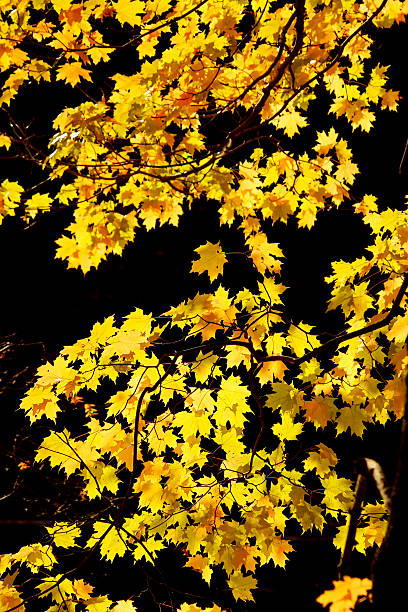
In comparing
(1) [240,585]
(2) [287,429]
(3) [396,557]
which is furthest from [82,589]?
(3) [396,557]

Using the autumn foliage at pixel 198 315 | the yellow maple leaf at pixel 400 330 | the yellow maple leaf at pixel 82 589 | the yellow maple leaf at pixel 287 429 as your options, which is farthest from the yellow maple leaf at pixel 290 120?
the yellow maple leaf at pixel 82 589

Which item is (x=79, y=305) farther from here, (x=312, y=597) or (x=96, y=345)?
(x=312, y=597)

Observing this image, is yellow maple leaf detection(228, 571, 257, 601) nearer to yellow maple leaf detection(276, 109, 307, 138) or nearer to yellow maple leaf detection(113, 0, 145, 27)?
yellow maple leaf detection(276, 109, 307, 138)

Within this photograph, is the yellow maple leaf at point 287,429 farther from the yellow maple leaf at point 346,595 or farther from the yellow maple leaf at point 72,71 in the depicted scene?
the yellow maple leaf at point 72,71

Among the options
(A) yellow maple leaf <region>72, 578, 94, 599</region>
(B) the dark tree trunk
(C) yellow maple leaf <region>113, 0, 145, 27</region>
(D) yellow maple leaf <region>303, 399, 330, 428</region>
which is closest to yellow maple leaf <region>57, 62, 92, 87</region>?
(C) yellow maple leaf <region>113, 0, 145, 27</region>

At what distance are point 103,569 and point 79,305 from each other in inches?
129

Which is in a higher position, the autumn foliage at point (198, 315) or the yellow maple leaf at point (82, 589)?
the autumn foliage at point (198, 315)

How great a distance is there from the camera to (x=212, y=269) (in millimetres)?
3357

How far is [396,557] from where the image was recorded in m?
0.98

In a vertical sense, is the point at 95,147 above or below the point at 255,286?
below

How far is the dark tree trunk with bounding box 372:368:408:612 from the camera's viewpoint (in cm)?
97

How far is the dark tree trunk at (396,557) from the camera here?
3.17 feet

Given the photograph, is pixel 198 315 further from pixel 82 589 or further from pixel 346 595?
pixel 82 589

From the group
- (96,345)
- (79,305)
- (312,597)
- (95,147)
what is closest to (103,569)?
(312,597)
